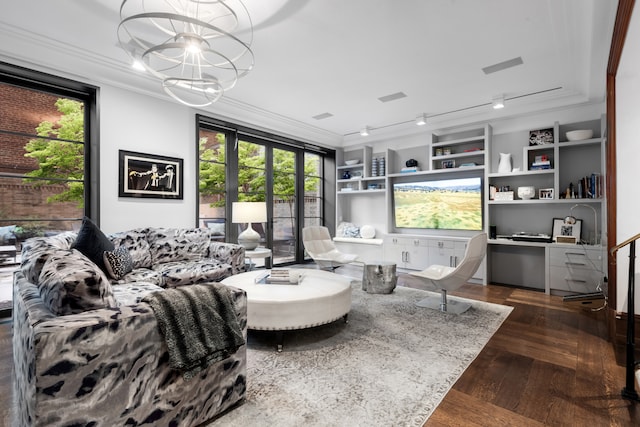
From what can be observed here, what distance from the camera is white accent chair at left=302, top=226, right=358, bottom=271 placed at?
4.93 metres

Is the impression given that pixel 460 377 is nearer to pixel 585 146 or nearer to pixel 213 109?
pixel 585 146

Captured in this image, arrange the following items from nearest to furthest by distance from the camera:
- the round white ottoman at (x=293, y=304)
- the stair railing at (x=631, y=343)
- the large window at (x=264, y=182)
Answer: the stair railing at (x=631, y=343) → the round white ottoman at (x=293, y=304) → the large window at (x=264, y=182)

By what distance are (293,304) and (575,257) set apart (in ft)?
12.4

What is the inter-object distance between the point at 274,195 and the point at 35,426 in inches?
194

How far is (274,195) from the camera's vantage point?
5930 mm

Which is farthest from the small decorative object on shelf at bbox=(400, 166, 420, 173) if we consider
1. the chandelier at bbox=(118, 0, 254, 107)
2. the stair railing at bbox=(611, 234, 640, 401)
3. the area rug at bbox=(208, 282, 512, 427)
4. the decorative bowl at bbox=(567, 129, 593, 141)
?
the stair railing at bbox=(611, 234, 640, 401)

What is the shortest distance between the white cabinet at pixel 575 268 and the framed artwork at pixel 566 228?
0.66ft

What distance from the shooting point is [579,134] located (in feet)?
13.8

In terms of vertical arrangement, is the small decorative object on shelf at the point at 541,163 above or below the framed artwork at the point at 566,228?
above

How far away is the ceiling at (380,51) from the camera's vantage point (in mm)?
2541

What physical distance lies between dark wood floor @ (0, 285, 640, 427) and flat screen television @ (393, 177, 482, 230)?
2.24 meters

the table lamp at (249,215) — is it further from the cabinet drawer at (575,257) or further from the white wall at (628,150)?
the cabinet drawer at (575,257)

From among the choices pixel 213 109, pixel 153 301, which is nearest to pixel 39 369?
pixel 153 301

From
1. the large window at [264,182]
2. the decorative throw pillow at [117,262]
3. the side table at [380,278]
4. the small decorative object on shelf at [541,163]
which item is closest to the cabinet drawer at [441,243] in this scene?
the side table at [380,278]
